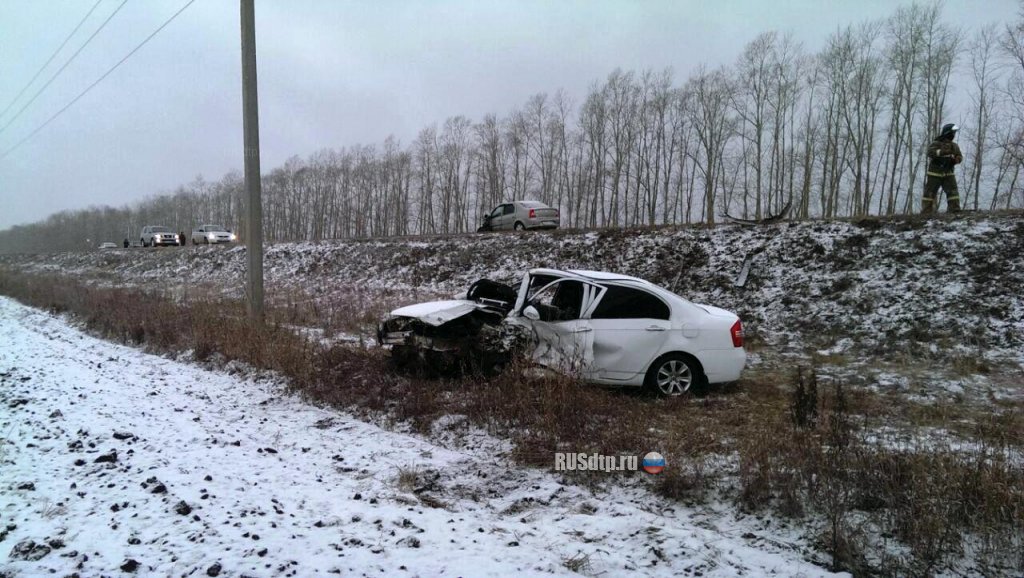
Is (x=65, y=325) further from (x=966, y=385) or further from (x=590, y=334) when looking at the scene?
(x=966, y=385)

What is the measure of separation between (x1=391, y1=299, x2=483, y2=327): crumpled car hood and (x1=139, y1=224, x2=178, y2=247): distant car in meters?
38.4

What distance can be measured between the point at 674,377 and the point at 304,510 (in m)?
4.49

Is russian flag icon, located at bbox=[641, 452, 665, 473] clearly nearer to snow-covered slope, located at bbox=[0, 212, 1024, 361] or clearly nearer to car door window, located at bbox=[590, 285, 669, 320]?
car door window, located at bbox=[590, 285, 669, 320]

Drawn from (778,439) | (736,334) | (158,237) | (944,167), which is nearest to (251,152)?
(736,334)

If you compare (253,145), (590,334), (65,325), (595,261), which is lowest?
(65,325)

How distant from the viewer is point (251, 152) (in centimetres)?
970

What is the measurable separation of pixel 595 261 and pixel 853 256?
255 inches

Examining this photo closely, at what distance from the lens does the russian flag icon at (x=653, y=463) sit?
414 cm

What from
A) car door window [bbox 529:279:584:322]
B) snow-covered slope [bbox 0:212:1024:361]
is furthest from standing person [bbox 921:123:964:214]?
car door window [bbox 529:279:584:322]

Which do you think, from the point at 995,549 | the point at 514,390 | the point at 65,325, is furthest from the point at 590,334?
the point at 65,325

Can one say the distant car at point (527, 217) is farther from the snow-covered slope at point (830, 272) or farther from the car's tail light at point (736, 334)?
the car's tail light at point (736, 334)

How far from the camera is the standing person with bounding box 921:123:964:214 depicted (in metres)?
10.6

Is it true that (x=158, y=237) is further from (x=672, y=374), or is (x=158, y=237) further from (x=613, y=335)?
(x=672, y=374)

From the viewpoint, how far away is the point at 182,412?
19.1ft
